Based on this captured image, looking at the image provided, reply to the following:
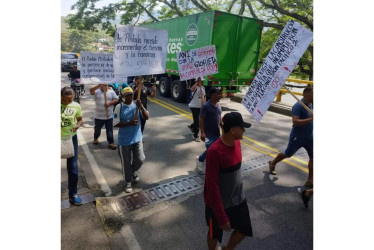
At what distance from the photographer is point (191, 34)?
11.5 meters

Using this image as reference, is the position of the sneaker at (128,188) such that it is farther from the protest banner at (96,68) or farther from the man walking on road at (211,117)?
the protest banner at (96,68)

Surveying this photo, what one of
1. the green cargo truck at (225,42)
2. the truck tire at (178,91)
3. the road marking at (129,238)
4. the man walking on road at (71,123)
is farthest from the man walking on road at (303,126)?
the truck tire at (178,91)

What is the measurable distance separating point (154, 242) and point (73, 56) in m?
28.7

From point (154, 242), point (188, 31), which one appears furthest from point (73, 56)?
point (154, 242)

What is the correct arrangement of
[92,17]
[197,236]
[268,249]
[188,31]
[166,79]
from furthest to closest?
[92,17], [166,79], [188,31], [197,236], [268,249]

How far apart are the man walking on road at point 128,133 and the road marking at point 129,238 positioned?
0.95 m

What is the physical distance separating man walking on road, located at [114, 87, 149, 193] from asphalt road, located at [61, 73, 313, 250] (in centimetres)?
44

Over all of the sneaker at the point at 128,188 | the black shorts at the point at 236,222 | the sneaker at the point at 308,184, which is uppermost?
the black shorts at the point at 236,222

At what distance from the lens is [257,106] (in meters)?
3.62

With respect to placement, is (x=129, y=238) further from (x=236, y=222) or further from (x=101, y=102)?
(x=101, y=102)

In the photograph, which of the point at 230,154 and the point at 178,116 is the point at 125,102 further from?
the point at 178,116

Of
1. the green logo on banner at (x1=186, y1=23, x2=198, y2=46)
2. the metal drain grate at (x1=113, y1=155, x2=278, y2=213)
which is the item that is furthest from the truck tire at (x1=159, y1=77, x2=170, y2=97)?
the metal drain grate at (x1=113, y1=155, x2=278, y2=213)

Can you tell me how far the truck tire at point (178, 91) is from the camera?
12.2 m

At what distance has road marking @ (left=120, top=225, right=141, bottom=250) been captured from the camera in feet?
10.9
